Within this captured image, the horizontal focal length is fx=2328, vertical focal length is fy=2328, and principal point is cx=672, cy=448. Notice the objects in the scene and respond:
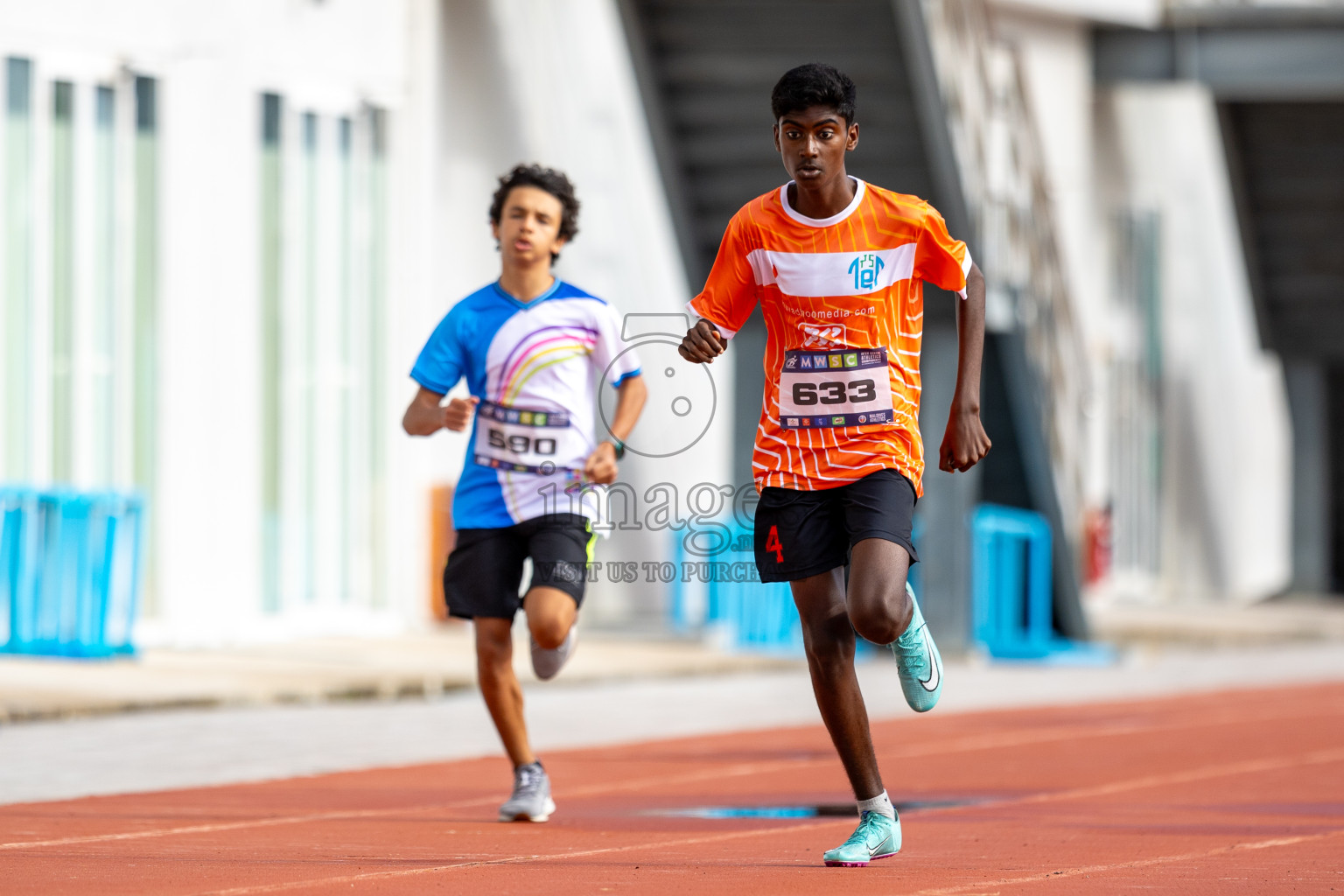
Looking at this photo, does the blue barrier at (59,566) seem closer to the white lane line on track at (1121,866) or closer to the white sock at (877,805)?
the white sock at (877,805)

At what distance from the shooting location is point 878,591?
621cm

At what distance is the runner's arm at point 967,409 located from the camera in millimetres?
6367

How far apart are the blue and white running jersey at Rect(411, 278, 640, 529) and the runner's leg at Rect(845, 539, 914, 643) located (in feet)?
5.35

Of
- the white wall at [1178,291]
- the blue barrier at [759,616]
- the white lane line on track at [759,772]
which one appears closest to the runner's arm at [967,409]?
the white lane line on track at [759,772]

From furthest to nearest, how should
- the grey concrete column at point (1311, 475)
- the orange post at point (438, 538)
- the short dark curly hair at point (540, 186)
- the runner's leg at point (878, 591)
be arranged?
the grey concrete column at point (1311, 475) < the orange post at point (438, 538) < the short dark curly hair at point (540, 186) < the runner's leg at point (878, 591)

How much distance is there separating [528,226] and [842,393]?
1.82 metres

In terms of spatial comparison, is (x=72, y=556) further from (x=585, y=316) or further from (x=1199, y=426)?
(x=1199, y=426)

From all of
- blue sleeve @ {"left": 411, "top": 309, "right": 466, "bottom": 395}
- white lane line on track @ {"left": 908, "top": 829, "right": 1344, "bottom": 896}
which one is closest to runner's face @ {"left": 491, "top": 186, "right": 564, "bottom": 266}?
blue sleeve @ {"left": 411, "top": 309, "right": 466, "bottom": 395}

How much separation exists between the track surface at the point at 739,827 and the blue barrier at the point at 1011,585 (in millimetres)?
5425

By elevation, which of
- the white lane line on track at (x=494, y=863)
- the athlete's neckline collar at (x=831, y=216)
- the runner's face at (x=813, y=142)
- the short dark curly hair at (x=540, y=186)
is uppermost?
the short dark curly hair at (x=540, y=186)

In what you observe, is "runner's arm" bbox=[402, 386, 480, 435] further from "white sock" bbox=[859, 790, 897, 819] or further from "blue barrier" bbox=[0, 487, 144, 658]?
"blue barrier" bbox=[0, 487, 144, 658]

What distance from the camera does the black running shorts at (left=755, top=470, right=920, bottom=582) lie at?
251 inches

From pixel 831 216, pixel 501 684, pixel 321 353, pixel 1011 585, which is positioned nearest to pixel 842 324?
pixel 831 216

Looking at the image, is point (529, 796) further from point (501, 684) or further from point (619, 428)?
point (619, 428)
